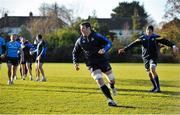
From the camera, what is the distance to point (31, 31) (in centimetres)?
8294

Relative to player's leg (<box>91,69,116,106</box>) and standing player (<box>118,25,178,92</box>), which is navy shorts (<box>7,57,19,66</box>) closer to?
standing player (<box>118,25,178,92</box>)

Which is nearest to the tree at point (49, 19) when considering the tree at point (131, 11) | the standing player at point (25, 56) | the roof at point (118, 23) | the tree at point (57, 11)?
the tree at point (57, 11)

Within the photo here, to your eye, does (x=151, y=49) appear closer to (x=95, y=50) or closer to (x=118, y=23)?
(x=95, y=50)

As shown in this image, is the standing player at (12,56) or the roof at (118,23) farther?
the roof at (118,23)

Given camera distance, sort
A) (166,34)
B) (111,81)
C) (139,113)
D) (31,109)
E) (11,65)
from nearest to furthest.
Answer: (139,113) → (31,109) → (111,81) → (11,65) → (166,34)

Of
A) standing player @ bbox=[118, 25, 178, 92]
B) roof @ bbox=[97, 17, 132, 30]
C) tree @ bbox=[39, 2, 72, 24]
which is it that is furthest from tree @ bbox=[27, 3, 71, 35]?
standing player @ bbox=[118, 25, 178, 92]

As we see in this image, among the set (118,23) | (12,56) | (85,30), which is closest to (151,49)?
(85,30)

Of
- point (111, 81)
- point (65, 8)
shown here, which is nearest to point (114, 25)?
point (65, 8)

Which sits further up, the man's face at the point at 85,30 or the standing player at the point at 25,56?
the man's face at the point at 85,30

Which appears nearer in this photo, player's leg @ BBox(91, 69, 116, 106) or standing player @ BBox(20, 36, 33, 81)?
player's leg @ BBox(91, 69, 116, 106)

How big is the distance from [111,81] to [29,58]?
439 inches

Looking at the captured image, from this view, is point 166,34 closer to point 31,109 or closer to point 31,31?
point 31,31

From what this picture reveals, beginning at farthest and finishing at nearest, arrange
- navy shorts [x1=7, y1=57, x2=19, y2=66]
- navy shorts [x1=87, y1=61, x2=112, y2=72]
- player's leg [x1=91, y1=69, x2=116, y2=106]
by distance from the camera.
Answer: navy shorts [x1=7, y1=57, x2=19, y2=66] → navy shorts [x1=87, y1=61, x2=112, y2=72] → player's leg [x1=91, y1=69, x2=116, y2=106]

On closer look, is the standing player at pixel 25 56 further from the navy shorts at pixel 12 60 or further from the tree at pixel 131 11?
the tree at pixel 131 11
